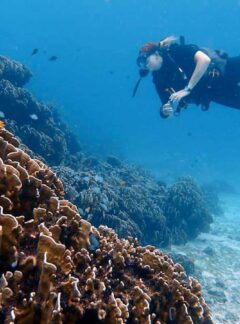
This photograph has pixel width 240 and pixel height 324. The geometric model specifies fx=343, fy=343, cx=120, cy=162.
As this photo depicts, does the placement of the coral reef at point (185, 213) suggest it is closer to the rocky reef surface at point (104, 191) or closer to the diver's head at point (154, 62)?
the rocky reef surface at point (104, 191)

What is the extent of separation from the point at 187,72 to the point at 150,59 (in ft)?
3.36

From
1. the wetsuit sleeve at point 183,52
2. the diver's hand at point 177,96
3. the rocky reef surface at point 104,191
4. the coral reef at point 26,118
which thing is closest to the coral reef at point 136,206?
the rocky reef surface at point 104,191

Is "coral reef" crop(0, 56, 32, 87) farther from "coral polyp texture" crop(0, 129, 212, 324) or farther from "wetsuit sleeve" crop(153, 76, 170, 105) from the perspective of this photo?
"coral polyp texture" crop(0, 129, 212, 324)

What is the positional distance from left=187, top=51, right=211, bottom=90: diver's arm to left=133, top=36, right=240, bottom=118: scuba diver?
10 centimetres

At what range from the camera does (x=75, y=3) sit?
141000 mm

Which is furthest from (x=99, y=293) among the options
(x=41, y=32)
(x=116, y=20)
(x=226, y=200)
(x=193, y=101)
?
(x=41, y=32)

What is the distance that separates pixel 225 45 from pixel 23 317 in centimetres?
14746

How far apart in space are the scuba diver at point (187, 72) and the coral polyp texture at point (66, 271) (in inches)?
175

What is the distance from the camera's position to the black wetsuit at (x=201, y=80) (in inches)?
324

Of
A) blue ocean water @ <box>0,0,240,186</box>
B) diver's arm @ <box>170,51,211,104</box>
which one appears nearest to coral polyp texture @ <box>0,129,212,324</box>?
diver's arm @ <box>170,51,211,104</box>

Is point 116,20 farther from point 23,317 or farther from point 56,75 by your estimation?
point 23,317

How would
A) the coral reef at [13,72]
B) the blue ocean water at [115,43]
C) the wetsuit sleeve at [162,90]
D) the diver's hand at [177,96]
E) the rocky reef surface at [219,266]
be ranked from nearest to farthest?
the diver's hand at [177,96]
the wetsuit sleeve at [162,90]
the rocky reef surface at [219,266]
the coral reef at [13,72]
the blue ocean water at [115,43]

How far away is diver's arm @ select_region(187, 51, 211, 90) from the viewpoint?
25.0 feet

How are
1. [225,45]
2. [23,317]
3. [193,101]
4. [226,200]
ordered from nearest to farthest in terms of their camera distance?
[23,317], [193,101], [226,200], [225,45]
